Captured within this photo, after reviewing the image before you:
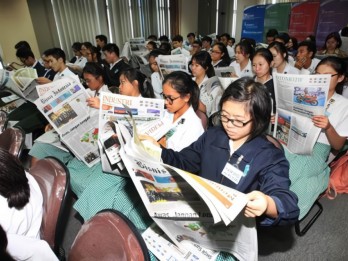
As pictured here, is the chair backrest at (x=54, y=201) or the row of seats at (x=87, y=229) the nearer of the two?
the row of seats at (x=87, y=229)

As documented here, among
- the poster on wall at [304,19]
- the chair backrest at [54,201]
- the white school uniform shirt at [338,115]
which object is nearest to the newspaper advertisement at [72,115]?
the chair backrest at [54,201]

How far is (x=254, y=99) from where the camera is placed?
2.93ft

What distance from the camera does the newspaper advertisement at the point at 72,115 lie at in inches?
62.0

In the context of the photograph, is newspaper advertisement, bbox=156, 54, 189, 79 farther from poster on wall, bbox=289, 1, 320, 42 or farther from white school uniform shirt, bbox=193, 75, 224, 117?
poster on wall, bbox=289, 1, 320, 42

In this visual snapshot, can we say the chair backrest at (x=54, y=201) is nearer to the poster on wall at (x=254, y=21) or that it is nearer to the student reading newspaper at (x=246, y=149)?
the student reading newspaper at (x=246, y=149)

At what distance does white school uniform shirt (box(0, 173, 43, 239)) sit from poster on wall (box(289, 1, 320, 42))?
6.32m

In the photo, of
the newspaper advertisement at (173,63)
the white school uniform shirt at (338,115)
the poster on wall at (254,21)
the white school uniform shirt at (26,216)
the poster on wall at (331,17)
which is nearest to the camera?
the white school uniform shirt at (26,216)

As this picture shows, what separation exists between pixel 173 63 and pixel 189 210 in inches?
82.7

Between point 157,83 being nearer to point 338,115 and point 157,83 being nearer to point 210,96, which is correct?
point 210,96

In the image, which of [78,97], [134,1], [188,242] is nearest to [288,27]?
[134,1]

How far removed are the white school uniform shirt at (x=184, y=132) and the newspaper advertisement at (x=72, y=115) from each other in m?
0.60

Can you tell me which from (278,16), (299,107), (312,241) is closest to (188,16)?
(278,16)

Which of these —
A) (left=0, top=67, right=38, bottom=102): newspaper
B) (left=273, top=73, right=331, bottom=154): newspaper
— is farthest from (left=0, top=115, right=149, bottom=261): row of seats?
(left=0, top=67, right=38, bottom=102): newspaper

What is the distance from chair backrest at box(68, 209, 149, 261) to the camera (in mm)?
688
